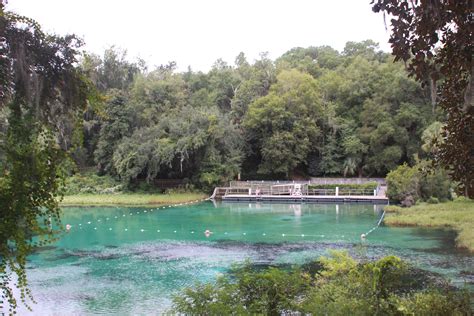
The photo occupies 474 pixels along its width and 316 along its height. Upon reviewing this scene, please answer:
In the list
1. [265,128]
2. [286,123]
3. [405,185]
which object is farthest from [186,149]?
[405,185]

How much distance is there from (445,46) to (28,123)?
163 inches

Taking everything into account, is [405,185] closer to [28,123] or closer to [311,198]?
[311,198]

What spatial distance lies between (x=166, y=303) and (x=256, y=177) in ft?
90.7

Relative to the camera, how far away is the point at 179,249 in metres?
16.9

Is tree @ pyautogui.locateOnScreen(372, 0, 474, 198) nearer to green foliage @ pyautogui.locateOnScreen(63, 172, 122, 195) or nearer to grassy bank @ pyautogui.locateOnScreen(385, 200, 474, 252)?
grassy bank @ pyautogui.locateOnScreen(385, 200, 474, 252)

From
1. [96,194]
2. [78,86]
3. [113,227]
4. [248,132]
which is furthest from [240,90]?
[78,86]

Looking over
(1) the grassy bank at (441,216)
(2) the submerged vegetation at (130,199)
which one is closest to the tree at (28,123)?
(1) the grassy bank at (441,216)

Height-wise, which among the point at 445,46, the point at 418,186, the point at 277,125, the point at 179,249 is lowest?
the point at 179,249

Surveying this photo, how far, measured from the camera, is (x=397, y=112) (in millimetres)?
35125

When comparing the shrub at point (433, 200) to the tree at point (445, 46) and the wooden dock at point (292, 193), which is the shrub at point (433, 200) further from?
the tree at point (445, 46)

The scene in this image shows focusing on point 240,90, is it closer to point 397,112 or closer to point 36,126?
point 397,112

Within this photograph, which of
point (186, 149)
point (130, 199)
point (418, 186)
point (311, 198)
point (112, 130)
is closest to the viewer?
point (418, 186)

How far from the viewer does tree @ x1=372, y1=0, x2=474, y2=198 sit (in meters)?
3.63

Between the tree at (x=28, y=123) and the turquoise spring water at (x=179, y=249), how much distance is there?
5148mm
